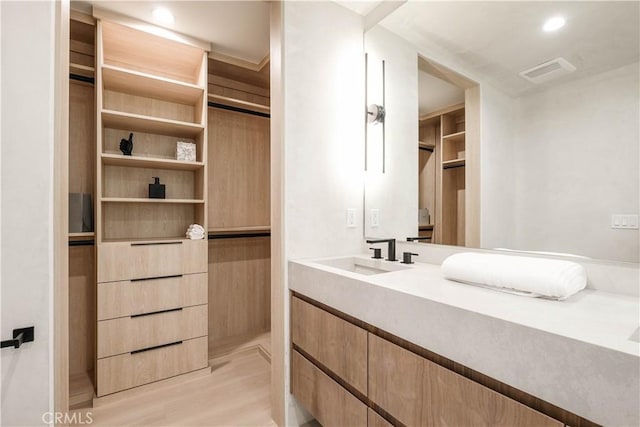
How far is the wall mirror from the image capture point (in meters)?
1.06

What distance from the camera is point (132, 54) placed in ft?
7.73

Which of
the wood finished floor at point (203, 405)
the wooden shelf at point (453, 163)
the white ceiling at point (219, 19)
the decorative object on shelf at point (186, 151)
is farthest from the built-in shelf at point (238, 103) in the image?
the wood finished floor at point (203, 405)

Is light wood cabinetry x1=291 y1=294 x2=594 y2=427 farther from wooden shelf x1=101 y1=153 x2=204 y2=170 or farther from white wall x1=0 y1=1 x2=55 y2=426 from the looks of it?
wooden shelf x1=101 y1=153 x2=204 y2=170

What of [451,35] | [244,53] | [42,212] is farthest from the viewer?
[244,53]

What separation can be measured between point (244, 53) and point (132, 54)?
858 millimetres

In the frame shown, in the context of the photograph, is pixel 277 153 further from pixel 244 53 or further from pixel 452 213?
pixel 244 53

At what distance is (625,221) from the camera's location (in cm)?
104

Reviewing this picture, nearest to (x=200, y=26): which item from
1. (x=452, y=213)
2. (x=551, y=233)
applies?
(x=452, y=213)

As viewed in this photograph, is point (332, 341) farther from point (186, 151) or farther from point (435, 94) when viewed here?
point (186, 151)

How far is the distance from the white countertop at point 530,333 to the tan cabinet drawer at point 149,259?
1453 mm

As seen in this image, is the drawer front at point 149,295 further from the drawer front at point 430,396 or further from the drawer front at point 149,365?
the drawer front at point 430,396

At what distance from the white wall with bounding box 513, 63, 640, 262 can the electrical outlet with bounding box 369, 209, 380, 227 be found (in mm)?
815

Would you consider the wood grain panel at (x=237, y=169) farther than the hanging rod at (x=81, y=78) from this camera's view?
Yes

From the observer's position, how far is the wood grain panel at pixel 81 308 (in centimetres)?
222
